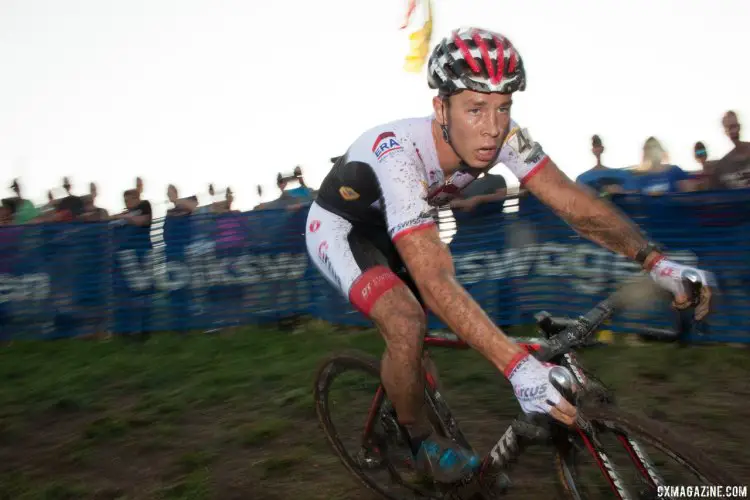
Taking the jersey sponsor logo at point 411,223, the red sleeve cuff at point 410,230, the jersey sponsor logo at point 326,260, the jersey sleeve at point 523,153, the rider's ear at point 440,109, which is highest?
the rider's ear at point 440,109

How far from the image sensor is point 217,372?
707 centimetres

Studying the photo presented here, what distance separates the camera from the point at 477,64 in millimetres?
2814

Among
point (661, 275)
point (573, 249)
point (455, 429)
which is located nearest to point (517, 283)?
point (573, 249)

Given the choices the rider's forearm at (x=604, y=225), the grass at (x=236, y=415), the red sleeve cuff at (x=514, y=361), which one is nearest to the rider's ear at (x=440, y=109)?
the rider's forearm at (x=604, y=225)

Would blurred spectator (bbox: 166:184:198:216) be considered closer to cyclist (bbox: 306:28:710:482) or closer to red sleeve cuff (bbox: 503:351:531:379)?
cyclist (bbox: 306:28:710:482)

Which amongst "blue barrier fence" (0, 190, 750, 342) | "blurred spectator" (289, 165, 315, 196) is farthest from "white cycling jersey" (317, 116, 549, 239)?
"blurred spectator" (289, 165, 315, 196)

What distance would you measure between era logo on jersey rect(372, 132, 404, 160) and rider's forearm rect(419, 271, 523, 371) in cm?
72

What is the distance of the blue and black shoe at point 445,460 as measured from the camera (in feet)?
9.93

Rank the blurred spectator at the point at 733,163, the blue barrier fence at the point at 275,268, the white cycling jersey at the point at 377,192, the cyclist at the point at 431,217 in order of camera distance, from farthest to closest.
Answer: the blurred spectator at the point at 733,163 < the blue barrier fence at the point at 275,268 < the white cycling jersey at the point at 377,192 < the cyclist at the point at 431,217

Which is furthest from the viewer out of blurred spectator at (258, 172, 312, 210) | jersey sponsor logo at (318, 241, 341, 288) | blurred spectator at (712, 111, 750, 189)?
blurred spectator at (258, 172, 312, 210)

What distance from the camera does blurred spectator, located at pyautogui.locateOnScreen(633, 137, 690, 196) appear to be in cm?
756

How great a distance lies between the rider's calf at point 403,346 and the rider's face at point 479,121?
28.9 inches

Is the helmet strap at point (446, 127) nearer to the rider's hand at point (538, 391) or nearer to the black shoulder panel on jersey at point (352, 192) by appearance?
the black shoulder panel on jersey at point (352, 192)

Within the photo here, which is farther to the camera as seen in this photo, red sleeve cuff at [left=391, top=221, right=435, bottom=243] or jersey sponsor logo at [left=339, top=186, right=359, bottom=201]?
jersey sponsor logo at [left=339, top=186, right=359, bottom=201]
